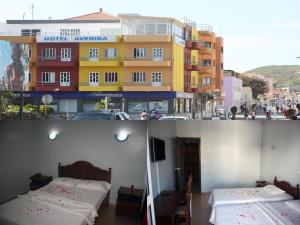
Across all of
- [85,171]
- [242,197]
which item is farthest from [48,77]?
[242,197]

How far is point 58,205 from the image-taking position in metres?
1.30

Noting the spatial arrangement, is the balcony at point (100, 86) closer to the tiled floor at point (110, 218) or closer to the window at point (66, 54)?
the window at point (66, 54)

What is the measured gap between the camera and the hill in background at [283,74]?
4.11 feet

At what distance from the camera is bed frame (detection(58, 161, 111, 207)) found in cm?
131

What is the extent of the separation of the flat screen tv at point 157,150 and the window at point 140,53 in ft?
1.12

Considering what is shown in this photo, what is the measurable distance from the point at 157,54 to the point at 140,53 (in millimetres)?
53

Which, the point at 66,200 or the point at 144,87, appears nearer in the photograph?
the point at 144,87

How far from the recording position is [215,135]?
1271 millimetres

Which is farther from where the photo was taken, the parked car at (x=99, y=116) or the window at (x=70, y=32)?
the parked car at (x=99, y=116)

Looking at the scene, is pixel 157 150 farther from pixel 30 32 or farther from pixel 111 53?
pixel 30 32

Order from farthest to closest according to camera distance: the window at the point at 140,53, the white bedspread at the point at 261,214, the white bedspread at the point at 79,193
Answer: the white bedspread at the point at 79,193 → the white bedspread at the point at 261,214 → the window at the point at 140,53

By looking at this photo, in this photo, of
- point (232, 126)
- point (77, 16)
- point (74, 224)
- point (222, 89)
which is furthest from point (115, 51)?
point (74, 224)

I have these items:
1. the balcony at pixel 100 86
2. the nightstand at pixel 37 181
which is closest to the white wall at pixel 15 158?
the nightstand at pixel 37 181

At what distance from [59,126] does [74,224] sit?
1.18 ft
